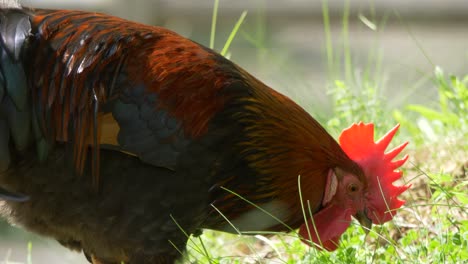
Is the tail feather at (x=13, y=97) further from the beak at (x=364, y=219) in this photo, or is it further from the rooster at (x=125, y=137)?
the beak at (x=364, y=219)

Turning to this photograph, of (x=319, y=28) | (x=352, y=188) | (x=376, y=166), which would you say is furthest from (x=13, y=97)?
(x=319, y=28)

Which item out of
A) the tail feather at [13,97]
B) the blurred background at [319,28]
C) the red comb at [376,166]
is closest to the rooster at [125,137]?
the tail feather at [13,97]

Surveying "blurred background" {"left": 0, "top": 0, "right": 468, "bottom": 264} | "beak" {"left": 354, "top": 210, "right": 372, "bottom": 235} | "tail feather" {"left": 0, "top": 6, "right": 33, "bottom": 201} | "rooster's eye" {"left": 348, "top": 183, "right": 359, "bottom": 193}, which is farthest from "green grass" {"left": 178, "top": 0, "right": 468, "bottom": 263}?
"blurred background" {"left": 0, "top": 0, "right": 468, "bottom": 264}

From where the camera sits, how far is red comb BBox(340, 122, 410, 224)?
3422 millimetres

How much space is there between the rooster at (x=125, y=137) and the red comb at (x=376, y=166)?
8.5 inches

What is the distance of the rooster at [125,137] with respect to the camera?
3.09 metres

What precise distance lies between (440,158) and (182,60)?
5.24 feet

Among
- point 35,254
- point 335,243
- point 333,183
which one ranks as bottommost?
point 35,254

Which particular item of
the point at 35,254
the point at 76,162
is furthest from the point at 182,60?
the point at 35,254

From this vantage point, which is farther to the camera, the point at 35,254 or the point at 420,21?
the point at 420,21

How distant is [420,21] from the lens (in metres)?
7.04

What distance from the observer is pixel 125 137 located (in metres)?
3.07

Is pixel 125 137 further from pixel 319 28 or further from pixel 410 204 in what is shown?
pixel 319 28

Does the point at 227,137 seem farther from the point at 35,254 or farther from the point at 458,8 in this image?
the point at 458,8
